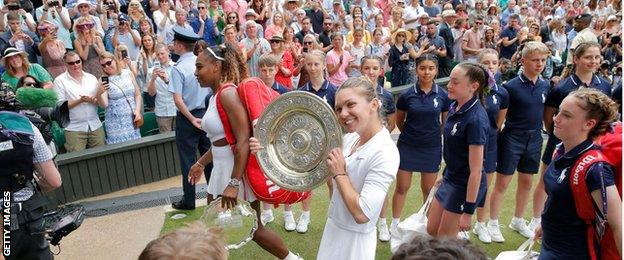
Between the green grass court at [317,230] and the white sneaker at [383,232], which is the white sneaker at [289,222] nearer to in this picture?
the green grass court at [317,230]

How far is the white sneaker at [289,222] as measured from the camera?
205 inches

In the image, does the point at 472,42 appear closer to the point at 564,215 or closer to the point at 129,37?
the point at 129,37

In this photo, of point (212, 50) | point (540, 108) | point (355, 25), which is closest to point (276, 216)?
point (212, 50)

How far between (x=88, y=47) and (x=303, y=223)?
15.1 feet

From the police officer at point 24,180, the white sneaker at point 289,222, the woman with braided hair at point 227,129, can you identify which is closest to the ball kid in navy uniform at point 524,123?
the white sneaker at point 289,222

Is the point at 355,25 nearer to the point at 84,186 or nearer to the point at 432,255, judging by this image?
the point at 84,186

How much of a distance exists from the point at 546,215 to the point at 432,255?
1675mm

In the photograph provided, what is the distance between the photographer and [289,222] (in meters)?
5.23

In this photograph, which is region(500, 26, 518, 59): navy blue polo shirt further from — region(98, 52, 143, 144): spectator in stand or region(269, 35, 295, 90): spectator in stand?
region(98, 52, 143, 144): spectator in stand

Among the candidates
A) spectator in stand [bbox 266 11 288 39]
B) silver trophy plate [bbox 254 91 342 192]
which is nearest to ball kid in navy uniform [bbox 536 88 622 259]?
silver trophy plate [bbox 254 91 342 192]

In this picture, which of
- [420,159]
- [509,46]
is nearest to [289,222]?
[420,159]

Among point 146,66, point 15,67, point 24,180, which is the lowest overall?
point 24,180

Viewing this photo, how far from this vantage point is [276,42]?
8062 mm

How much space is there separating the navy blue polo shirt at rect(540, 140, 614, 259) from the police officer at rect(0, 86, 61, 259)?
9.16ft
